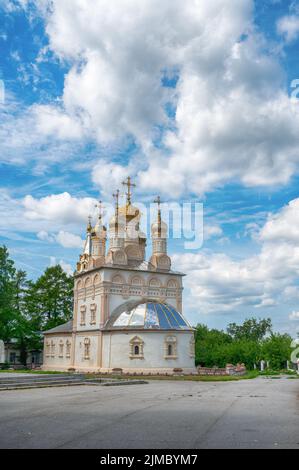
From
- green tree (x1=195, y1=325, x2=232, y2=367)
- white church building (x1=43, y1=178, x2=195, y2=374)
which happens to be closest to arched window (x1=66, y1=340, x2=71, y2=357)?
white church building (x1=43, y1=178, x2=195, y2=374)

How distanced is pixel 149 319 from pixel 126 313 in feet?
7.86

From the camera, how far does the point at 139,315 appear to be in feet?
124

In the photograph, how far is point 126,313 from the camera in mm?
38750

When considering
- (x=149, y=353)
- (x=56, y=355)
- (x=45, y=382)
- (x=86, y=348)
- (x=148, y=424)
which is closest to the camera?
(x=148, y=424)

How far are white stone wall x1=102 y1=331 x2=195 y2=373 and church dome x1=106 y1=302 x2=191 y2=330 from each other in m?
0.47

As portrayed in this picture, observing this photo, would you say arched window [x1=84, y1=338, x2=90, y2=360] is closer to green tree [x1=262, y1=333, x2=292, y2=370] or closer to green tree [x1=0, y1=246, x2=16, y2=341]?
green tree [x1=0, y1=246, x2=16, y2=341]

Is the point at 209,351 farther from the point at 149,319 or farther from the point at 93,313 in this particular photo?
the point at 149,319

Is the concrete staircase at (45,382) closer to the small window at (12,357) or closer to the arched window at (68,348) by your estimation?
the arched window at (68,348)

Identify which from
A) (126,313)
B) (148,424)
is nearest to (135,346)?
(126,313)

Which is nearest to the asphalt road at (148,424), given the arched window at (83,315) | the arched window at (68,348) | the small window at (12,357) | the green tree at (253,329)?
the arched window at (83,315)

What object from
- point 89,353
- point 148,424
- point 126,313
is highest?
point 126,313

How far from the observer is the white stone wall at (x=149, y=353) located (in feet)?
119

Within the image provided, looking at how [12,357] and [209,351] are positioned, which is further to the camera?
[12,357]
